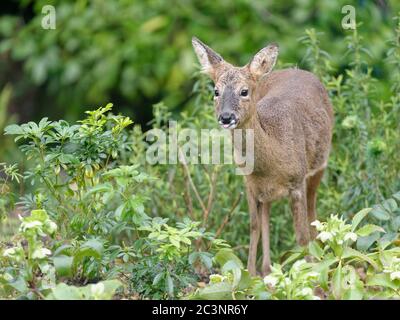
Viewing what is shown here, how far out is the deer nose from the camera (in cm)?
602

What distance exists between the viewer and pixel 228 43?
10055 mm

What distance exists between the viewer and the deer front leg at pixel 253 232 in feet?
21.5

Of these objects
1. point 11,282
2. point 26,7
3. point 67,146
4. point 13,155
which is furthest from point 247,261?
point 26,7

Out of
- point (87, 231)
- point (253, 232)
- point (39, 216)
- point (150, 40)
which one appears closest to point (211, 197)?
point (253, 232)

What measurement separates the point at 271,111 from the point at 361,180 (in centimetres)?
83

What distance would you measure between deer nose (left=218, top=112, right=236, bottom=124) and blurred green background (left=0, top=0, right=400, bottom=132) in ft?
12.1

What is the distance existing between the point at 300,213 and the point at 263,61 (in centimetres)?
98

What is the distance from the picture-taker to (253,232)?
22.0 ft

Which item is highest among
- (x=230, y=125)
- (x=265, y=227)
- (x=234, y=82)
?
(x=234, y=82)

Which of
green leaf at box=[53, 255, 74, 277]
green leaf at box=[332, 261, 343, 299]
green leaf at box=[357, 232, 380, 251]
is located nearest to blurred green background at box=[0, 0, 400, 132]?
green leaf at box=[357, 232, 380, 251]

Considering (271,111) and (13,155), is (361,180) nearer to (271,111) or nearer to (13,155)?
(271,111)

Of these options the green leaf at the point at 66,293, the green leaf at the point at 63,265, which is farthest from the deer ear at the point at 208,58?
the green leaf at the point at 66,293

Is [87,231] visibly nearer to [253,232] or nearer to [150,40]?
[253,232]

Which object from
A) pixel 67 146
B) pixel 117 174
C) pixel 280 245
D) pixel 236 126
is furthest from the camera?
pixel 280 245
